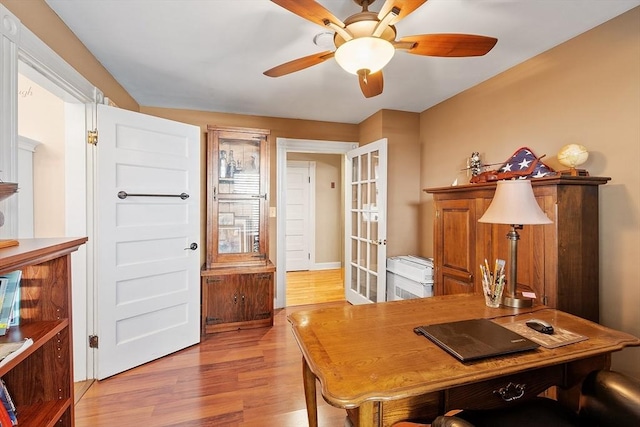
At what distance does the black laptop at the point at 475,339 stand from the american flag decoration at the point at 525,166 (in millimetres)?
1202

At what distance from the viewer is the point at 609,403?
1020 millimetres

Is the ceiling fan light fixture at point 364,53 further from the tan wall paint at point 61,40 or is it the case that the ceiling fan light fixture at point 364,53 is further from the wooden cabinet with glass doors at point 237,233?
the wooden cabinet with glass doors at point 237,233

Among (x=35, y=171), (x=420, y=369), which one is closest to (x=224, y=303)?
(x=35, y=171)

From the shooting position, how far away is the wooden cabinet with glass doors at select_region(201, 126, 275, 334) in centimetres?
311

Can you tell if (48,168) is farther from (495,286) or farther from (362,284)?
(362,284)

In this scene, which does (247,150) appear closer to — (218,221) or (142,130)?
(218,221)

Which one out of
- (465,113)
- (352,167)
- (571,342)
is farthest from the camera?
(352,167)

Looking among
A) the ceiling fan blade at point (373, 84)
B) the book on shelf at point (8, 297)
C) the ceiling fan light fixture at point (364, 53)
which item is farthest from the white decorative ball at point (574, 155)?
the book on shelf at point (8, 297)

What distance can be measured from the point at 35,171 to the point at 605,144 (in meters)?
3.77

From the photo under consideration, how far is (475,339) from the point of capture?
3.84 feet

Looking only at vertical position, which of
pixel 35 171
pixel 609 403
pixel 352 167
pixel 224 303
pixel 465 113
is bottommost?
pixel 224 303

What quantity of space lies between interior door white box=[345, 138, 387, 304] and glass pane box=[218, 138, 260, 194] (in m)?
1.26

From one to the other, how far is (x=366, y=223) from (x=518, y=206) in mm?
2200

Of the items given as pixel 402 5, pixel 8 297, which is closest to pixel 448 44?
pixel 402 5
